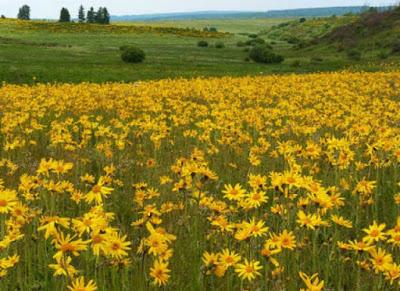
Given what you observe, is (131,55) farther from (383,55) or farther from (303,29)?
(303,29)

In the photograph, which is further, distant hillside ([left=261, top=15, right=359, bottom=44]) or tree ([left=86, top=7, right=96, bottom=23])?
tree ([left=86, top=7, right=96, bottom=23])

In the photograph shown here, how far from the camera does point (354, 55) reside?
39781 millimetres

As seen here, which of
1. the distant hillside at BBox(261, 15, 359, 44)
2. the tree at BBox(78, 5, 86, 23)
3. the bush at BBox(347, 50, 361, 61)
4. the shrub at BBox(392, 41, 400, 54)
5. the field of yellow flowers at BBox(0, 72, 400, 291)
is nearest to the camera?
the field of yellow flowers at BBox(0, 72, 400, 291)

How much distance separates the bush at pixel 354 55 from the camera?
3856 cm

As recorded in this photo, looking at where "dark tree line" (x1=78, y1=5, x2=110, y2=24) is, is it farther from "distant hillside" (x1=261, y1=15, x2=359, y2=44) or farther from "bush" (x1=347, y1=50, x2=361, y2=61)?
"bush" (x1=347, y1=50, x2=361, y2=61)

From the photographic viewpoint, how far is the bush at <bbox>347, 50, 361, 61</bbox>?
38556 millimetres

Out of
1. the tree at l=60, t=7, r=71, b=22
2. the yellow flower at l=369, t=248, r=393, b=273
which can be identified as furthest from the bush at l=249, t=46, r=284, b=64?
the tree at l=60, t=7, r=71, b=22

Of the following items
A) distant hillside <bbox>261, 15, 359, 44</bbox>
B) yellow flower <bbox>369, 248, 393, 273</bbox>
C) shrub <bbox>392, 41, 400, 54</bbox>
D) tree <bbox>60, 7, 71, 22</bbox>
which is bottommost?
yellow flower <bbox>369, 248, 393, 273</bbox>

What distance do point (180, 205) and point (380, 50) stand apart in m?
39.0

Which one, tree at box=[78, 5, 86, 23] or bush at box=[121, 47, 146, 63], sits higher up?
tree at box=[78, 5, 86, 23]

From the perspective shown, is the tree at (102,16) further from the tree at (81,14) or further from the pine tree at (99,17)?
the tree at (81,14)

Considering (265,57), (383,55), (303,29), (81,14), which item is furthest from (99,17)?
(383,55)

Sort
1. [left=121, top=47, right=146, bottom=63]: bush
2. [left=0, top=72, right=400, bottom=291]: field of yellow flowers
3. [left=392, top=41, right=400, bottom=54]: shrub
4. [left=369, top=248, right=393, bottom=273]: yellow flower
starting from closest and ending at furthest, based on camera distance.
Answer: [left=369, top=248, right=393, bottom=273]: yellow flower, [left=0, top=72, right=400, bottom=291]: field of yellow flowers, [left=121, top=47, right=146, bottom=63]: bush, [left=392, top=41, right=400, bottom=54]: shrub

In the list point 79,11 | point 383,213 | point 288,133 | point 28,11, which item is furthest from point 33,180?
point 28,11
